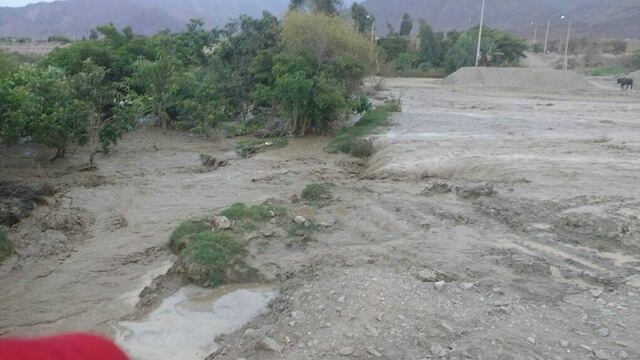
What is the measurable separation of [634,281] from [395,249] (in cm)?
269

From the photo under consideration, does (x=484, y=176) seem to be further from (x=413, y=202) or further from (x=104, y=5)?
(x=104, y=5)

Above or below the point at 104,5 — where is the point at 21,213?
below

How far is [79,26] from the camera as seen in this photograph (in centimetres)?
12469

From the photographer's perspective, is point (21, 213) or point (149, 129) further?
point (149, 129)

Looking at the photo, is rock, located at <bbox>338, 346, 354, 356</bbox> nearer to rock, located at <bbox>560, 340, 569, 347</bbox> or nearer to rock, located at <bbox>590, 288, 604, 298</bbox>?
rock, located at <bbox>560, 340, 569, 347</bbox>

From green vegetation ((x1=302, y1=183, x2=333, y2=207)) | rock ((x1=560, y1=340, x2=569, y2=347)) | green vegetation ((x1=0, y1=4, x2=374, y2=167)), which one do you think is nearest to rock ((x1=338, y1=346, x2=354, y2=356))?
rock ((x1=560, y1=340, x2=569, y2=347))

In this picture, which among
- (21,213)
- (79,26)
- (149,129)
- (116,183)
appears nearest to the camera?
(21,213)

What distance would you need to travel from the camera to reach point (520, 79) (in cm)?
4072

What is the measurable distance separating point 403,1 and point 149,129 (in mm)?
119876

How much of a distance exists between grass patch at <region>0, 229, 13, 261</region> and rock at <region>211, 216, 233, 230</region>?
277cm

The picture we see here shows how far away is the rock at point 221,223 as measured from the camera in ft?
27.5

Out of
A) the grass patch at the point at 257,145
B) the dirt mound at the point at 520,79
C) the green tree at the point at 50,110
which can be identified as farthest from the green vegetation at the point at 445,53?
the green tree at the point at 50,110

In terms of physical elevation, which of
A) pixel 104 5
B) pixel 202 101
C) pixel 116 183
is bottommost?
pixel 116 183

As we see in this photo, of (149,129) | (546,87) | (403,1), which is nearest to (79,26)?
(403,1)
